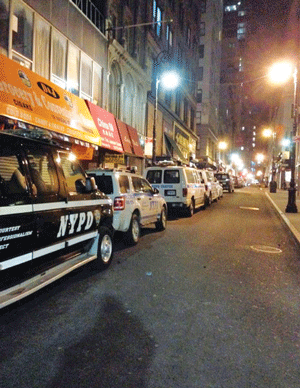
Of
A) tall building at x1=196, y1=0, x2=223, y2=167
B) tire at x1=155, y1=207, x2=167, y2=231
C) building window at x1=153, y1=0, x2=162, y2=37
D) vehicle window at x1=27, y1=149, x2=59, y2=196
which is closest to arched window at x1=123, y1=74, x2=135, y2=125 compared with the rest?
building window at x1=153, y1=0, x2=162, y2=37

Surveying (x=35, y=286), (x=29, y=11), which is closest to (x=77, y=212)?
(x=35, y=286)

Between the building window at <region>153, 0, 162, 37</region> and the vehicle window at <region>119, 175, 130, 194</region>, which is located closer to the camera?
the vehicle window at <region>119, 175, 130, 194</region>

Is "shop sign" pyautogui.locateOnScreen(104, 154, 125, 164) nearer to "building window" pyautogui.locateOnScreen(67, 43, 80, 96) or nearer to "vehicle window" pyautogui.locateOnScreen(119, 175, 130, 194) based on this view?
"building window" pyautogui.locateOnScreen(67, 43, 80, 96)

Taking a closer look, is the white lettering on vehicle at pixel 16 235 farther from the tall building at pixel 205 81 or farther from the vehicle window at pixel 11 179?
the tall building at pixel 205 81

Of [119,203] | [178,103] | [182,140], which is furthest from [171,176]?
[182,140]

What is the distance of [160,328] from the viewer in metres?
4.09

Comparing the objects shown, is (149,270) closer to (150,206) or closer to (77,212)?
(77,212)

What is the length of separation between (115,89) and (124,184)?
44.9 feet

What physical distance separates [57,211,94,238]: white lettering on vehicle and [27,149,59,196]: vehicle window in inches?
18.5

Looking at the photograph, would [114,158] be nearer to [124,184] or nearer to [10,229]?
[124,184]

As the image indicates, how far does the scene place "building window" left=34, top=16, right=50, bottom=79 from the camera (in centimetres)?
1284

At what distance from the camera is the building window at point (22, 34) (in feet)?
38.3

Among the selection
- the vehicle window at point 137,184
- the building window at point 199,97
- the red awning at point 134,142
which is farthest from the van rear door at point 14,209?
the building window at point 199,97

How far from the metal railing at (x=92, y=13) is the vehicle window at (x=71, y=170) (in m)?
13.3
